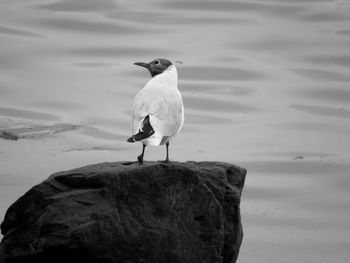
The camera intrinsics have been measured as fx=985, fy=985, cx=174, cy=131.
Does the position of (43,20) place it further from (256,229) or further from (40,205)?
(40,205)

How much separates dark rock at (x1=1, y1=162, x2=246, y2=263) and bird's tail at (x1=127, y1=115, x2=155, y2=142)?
0.29 m

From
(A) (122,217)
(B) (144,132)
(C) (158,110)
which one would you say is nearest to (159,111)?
(C) (158,110)

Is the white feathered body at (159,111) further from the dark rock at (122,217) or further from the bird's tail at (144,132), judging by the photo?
the dark rock at (122,217)

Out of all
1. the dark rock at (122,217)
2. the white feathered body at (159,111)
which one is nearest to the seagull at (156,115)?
the white feathered body at (159,111)

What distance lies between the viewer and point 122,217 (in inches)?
288

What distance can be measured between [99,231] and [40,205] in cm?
53

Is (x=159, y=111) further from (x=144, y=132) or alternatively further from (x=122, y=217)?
(x=122, y=217)

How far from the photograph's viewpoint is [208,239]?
7.69 metres

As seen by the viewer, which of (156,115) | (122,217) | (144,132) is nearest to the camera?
(122,217)

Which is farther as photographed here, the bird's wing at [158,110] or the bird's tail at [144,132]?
the bird's wing at [158,110]

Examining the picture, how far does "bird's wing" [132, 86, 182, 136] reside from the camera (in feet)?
26.8

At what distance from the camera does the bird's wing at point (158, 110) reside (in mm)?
8172

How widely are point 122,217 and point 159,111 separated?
4.21 ft

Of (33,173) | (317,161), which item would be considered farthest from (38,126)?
(317,161)
